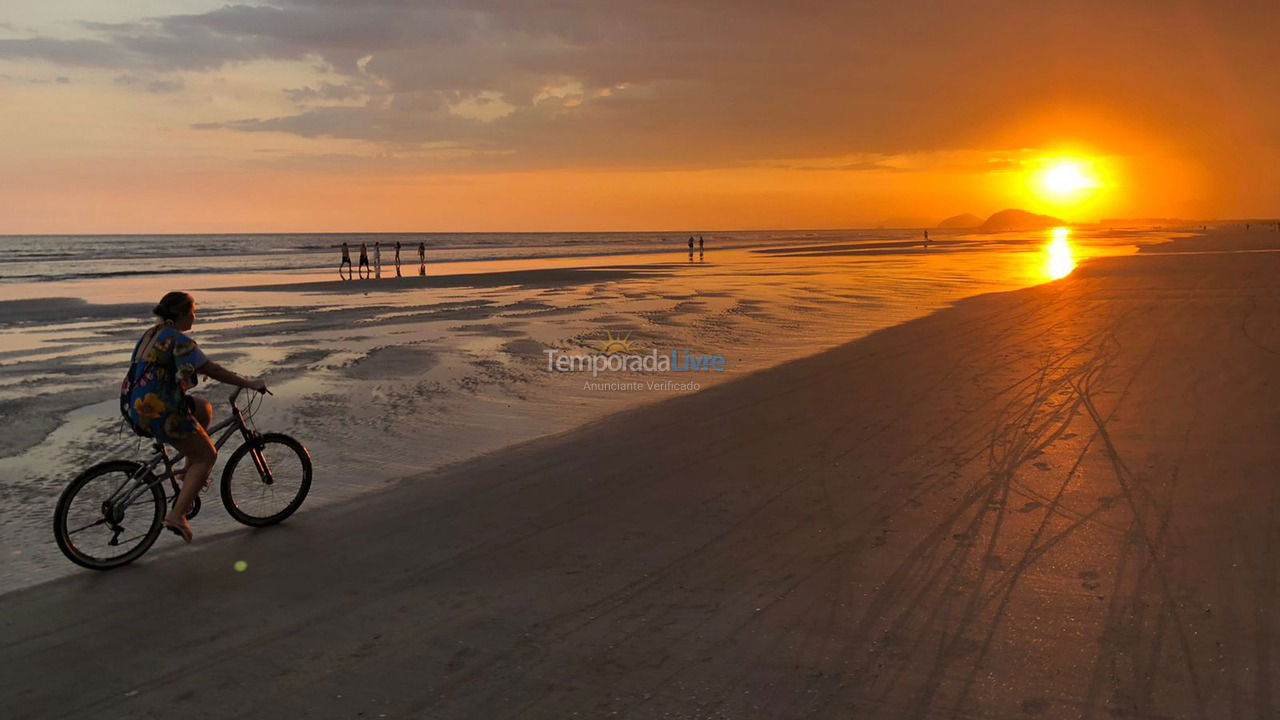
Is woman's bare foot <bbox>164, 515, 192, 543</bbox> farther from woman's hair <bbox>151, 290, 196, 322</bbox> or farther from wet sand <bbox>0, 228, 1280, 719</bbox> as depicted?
woman's hair <bbox>151, 290, 196, 322</bbox>

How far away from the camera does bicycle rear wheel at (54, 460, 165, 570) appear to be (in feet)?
18.3

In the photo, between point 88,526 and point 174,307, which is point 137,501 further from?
point 174,307

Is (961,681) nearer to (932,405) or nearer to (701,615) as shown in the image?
(701,615)

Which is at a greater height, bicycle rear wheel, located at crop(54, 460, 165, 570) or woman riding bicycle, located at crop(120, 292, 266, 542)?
woman riding bicycle, located at crop(120, 292, 266, 542)

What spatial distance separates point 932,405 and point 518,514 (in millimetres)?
5421

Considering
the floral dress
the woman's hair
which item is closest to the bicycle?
the floral dress

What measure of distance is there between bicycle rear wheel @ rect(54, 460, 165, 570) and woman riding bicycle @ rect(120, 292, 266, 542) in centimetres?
19

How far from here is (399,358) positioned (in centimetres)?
1490

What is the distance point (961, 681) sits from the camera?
12.8 ft

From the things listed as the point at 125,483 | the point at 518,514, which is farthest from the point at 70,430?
the point at 518,514

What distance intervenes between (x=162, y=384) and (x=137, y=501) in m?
0.85

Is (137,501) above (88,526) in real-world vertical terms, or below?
above

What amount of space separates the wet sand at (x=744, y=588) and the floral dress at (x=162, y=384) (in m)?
0.97

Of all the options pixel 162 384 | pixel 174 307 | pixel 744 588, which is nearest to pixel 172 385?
pixel 162 384
